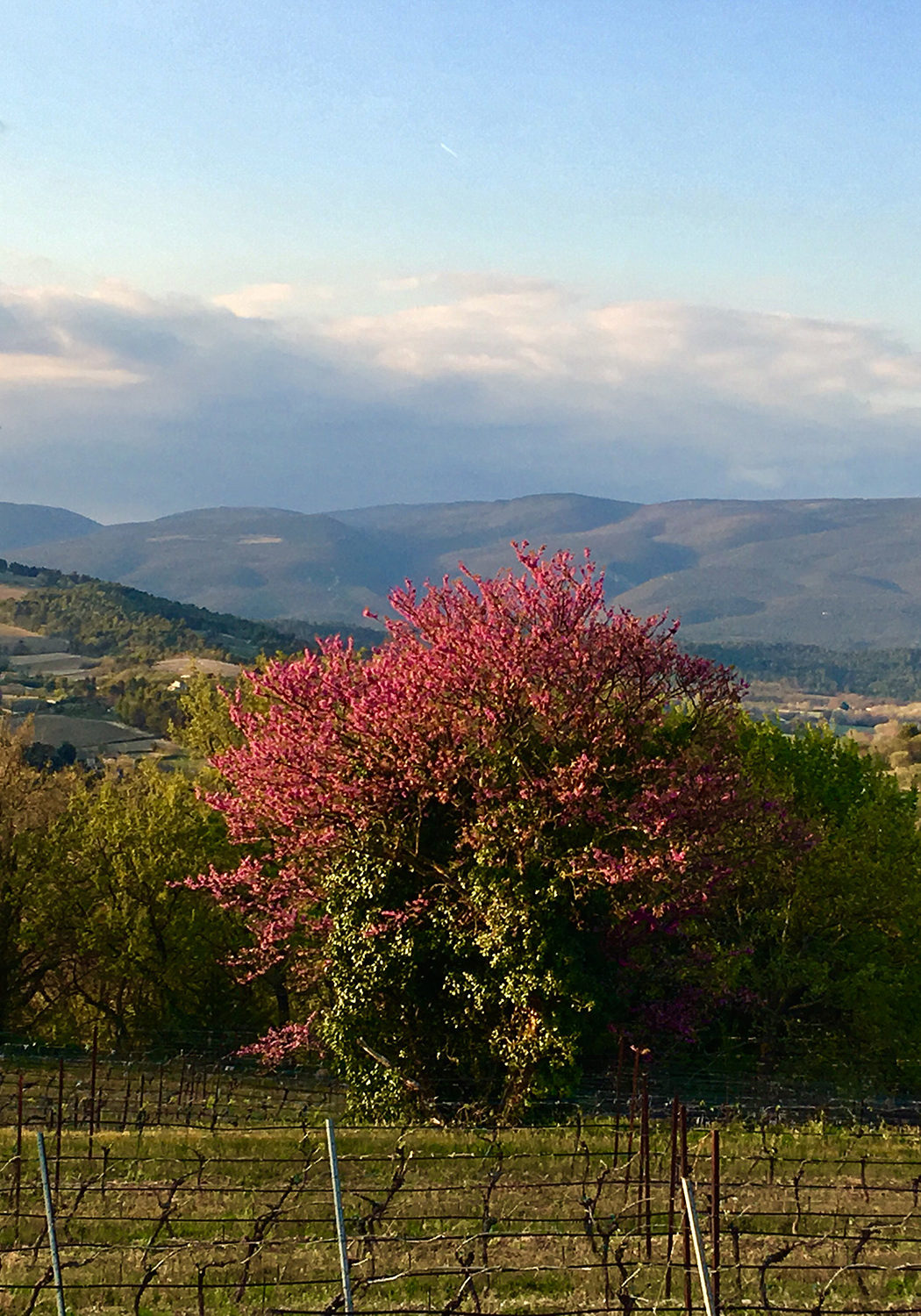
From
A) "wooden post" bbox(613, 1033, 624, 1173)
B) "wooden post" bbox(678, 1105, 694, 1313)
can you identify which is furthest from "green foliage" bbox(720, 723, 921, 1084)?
"wooden post" bbox(678, 1105, 694, 1313)

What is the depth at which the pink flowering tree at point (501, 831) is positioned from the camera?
28969mm

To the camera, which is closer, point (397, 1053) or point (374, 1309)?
point (374, 1309)

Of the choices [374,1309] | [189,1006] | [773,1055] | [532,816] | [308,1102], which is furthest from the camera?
[189,1006]

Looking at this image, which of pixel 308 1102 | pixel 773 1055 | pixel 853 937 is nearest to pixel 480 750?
pixel 308 1102

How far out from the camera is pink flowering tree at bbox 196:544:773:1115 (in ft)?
95.0

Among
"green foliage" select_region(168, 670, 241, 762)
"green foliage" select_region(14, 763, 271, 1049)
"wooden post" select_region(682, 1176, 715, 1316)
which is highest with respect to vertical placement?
"green foliage" select_region(168, 670, 241, 762)

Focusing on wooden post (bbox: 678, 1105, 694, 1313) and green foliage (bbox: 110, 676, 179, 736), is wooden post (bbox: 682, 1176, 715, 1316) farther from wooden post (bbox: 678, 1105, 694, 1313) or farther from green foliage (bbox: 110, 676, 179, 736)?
green foliage (bbox: 110, 676, 179, 736)

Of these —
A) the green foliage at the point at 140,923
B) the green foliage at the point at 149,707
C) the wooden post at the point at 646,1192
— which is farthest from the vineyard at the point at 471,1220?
the green foliage at the point at 149,707

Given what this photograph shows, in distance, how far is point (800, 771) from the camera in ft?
155

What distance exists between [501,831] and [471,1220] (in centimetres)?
1198

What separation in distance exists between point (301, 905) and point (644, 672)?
32.4 ft

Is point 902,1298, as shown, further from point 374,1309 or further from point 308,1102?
point 308,1102

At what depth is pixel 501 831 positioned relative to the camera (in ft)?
96.6

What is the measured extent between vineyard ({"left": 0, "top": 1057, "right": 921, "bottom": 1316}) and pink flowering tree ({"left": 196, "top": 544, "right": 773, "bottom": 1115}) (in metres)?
3.97
